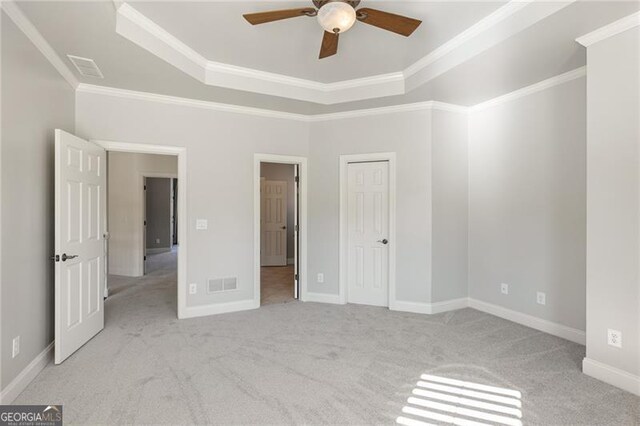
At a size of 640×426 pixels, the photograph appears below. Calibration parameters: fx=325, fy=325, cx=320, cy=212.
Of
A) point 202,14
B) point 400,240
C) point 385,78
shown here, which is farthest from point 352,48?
point 400,240

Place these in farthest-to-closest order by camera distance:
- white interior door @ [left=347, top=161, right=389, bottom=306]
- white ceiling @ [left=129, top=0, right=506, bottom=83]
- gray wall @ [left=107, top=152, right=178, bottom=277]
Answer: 1. gray wall @ [left=107, top=152, right=178, bottom=277]
2. white interior door @ [left=347, top=161, right=389, bottom=306]
3. white ceiling @ [left=129, top=0, right=506, bottom=83]

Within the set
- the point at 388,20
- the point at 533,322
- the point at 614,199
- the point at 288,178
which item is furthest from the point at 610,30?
the point at 288,178

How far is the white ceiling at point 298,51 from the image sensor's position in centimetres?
229

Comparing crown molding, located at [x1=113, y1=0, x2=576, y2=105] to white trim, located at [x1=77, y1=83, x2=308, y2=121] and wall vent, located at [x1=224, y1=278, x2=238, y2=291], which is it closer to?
white trim, located at [x1=77, y1=83, x2=308, y2=121]

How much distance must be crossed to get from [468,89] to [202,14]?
109 inches

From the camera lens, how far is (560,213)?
10.9ft

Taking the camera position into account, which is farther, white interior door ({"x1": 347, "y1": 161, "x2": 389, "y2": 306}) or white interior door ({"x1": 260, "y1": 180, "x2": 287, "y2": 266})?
white interior door ({"x1": 260, "y1": 180, "x2": 287, "y2": 266})

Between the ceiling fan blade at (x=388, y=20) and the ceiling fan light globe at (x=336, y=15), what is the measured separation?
123 mm

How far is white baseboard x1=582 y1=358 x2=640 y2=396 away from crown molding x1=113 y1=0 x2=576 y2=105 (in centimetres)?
261

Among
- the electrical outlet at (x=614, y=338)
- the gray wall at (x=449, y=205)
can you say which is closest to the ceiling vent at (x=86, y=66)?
the gray wall at (x=449, y=205)

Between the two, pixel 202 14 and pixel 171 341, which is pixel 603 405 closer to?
pixel 171 341

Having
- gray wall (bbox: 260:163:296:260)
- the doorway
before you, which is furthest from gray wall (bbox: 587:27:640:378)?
the doorway

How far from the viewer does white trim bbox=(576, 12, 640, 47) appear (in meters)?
2.26

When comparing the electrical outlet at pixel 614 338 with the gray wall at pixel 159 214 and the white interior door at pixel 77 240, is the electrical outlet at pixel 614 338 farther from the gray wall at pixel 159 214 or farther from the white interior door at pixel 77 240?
the gray wall at pixel 159 214
